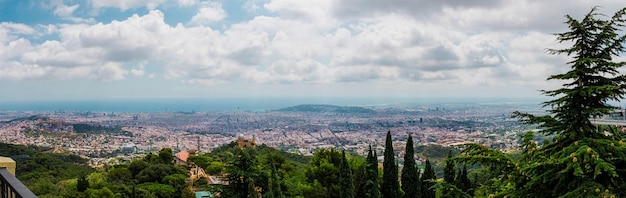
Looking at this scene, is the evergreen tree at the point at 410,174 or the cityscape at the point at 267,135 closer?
the evergreen tree at the point at 410,174

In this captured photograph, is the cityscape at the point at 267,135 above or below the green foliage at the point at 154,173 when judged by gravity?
below

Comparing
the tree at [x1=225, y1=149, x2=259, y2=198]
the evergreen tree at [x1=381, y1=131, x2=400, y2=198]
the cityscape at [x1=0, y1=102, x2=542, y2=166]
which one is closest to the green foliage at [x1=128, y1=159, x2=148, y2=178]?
the evergreen tree at [x1=381, y1=131, x2=400, y2=198]

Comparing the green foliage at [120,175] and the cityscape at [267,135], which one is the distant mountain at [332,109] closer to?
the cityscape at [267,135]

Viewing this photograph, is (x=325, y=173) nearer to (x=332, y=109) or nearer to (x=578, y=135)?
(x=578, y=135)

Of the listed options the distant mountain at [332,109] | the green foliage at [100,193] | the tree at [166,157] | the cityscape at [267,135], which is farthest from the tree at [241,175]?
the distant mountain at [332,109]

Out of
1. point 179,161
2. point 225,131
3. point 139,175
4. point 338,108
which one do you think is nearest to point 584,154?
point 139,175
